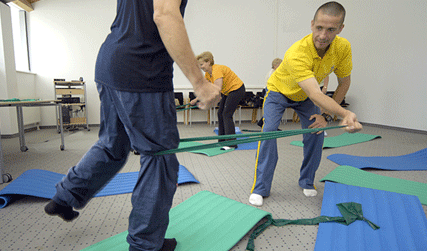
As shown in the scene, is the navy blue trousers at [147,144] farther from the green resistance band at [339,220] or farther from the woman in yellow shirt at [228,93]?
the woman in yellow shirt at [228,93]

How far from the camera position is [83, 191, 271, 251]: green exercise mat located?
1.18m

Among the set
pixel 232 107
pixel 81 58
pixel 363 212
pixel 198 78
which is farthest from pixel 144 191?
pixel 81 58

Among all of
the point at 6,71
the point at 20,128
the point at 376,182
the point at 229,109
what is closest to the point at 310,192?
the point at 376,182

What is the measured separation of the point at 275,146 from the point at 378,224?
2.35 ft

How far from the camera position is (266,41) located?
6.99 metres

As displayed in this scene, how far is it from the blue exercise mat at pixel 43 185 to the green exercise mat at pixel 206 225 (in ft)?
1.66

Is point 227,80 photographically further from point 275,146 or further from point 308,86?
point 308,86

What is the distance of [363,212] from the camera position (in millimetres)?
1436

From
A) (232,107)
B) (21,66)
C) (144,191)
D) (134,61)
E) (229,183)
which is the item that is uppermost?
(21,66)

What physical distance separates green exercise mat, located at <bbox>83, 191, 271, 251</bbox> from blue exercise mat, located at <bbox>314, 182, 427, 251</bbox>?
0.36 meters

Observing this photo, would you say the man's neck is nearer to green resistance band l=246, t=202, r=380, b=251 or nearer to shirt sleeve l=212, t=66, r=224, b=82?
green resistance band l=246, t=202, r=380, b=251

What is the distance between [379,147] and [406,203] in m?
2.43

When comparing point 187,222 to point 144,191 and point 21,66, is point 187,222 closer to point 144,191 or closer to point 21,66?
point 144,191

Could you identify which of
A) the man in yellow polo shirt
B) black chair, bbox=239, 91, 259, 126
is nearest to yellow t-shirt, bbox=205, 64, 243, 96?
the man in yellow polo shirt
